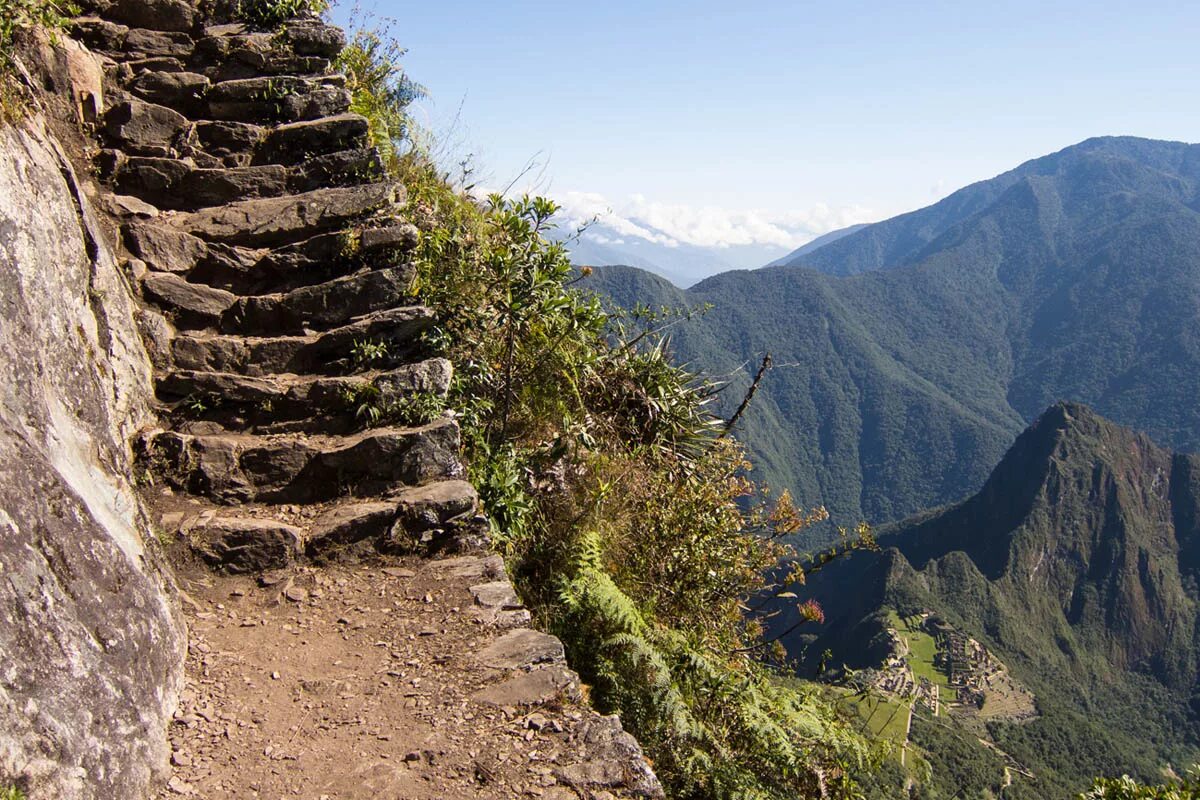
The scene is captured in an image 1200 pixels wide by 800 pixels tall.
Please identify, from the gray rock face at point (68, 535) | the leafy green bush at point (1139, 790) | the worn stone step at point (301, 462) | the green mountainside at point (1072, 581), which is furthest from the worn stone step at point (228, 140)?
the green mountainside at point (1072, 581)

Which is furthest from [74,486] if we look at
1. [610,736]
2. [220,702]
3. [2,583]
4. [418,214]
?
[418,214]

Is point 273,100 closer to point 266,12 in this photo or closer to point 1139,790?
point 266,12

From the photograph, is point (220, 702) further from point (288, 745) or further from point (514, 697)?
point (514, 697)

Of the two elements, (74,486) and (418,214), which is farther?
(418,214)

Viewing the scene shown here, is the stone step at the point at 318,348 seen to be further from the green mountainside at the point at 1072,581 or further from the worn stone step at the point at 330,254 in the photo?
the green mountainside at the point at 1072,581

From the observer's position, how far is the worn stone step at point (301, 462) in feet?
16.3

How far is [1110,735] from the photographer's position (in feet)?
273

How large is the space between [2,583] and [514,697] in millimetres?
2257

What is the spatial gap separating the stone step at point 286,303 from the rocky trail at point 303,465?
0.6 inches

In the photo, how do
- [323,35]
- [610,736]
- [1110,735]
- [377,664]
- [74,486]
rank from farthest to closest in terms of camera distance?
[1110,735] → [323,35] → [377,664] → [610,736] → [74,486]

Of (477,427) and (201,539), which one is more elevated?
(477,427)

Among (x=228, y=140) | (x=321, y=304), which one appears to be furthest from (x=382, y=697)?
(x=228, y=140)

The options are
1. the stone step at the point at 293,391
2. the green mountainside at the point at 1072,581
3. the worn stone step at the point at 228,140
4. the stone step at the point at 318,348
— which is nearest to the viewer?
the stone step at the point at 293,391

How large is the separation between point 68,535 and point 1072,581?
165170 millimetres
